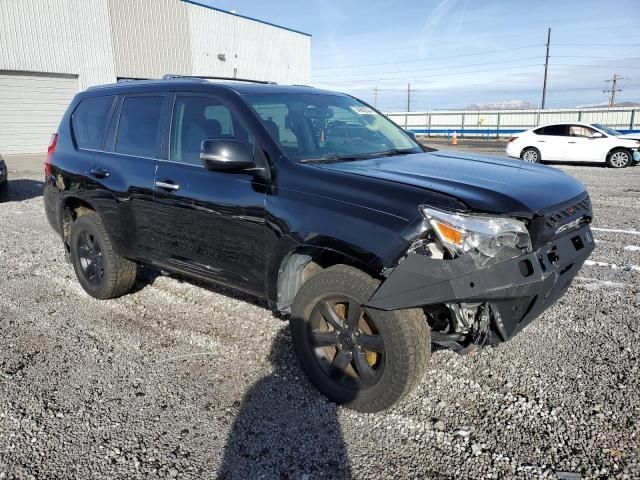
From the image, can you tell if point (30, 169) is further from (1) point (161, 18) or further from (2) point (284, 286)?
(2) point (284, 286)

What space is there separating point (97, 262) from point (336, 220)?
296cm

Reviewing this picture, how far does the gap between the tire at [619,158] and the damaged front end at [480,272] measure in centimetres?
1644

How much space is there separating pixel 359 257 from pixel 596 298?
307 centimetres

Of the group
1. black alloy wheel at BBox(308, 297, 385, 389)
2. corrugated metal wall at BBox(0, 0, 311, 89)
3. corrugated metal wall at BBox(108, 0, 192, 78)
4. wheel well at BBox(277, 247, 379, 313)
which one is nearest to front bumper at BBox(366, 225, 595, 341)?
black alloy wheel at BBox(308, 297, 385, 389)

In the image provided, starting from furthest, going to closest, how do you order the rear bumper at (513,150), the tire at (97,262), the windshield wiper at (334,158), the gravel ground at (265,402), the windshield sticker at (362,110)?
the rear bumper at (513,150), the tire at (97,262), the windshield sticker at (362,110), the windshield wiper at (334,158), the gravel ground at (265,402)

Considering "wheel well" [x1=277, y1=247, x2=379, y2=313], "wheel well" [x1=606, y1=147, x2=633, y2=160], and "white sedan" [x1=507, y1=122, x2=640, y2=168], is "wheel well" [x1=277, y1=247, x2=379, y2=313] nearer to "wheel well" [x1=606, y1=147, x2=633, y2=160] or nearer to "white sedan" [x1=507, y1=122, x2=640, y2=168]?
"white sedan" [x1=507, y1=122, x2=640, y2=168]

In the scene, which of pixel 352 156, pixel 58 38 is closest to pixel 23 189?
pixel 352 156

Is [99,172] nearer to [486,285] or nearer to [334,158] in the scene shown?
[334,158]

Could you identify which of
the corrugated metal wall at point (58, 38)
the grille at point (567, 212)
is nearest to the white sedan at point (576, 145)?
the grille at point (567, 212)

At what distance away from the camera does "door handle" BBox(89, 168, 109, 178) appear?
4.52m

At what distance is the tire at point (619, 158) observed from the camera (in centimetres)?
1684

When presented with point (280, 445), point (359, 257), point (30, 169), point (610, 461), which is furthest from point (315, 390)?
point (30, 169)

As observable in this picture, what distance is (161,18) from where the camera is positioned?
2580cm

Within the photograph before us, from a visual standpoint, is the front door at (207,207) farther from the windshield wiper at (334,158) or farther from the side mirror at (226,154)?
the windshield wiper at (334,158)
